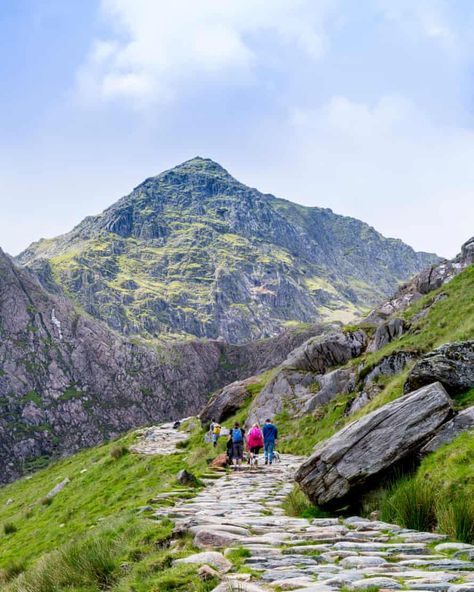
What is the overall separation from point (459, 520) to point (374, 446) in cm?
383

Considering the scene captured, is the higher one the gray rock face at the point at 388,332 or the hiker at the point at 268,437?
the gray rock face at the point at 388,332

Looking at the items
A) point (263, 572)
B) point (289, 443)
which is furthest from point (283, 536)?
point (289, 443)

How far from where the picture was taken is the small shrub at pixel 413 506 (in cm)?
1131

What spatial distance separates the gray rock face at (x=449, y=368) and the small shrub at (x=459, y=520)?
561 centimetres

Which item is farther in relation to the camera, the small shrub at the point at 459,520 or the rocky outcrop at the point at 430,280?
the rocky outcrop at the point at 430,280

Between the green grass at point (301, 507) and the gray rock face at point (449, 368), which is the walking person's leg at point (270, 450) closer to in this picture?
the green grass at point (301, 507)

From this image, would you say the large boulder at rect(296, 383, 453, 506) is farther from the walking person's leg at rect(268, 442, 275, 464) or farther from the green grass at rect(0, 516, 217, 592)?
the walking person's leg at rect(268, 442, 275, 464)

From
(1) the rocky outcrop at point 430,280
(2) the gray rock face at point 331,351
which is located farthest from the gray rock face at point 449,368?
(1) the rocky outcrop at point 430,280

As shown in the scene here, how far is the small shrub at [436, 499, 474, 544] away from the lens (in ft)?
32.1

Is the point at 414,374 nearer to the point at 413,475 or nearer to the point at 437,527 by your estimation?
the point at 413,475

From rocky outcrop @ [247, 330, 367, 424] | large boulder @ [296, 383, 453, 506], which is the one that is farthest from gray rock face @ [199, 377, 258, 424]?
large boulder @ [296, 383, 453, 506]

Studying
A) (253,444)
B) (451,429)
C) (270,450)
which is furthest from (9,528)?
(451,429)

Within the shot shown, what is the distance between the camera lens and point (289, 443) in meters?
33.1

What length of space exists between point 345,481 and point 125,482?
22.7 meters
